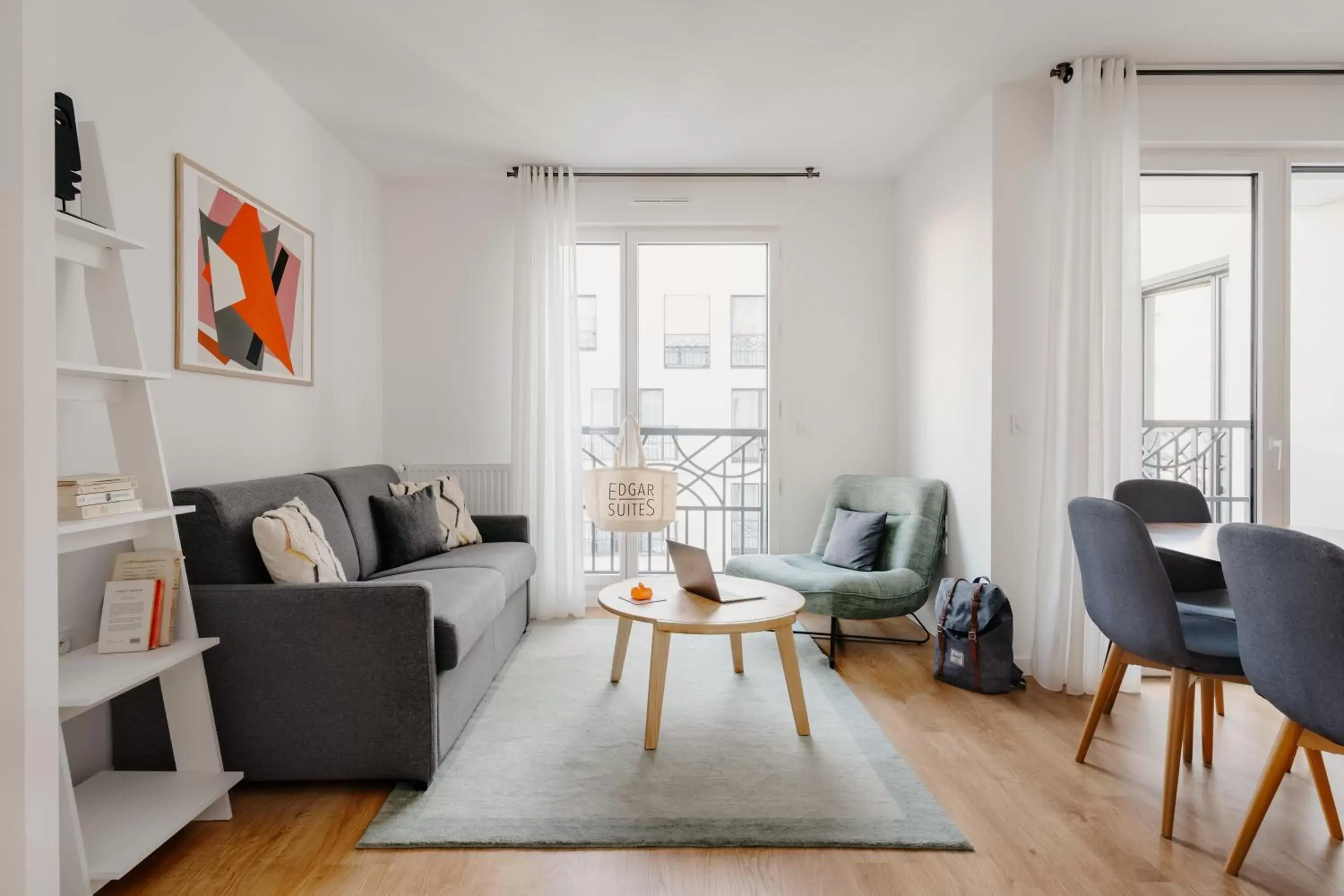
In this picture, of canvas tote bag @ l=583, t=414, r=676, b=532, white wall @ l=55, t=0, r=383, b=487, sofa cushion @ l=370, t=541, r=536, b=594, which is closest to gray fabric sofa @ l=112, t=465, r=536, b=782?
white wall @ l=55, t=0, r=383, b=487

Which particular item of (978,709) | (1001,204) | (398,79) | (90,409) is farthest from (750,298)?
(90,409)

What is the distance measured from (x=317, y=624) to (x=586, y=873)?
105 cm

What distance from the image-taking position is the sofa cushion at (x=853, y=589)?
327 cm

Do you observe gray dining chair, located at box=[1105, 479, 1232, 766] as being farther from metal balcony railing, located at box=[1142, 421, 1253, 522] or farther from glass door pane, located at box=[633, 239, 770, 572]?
glass door pane, located at box=[633, 239, 770, 572]

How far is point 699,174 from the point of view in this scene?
4.30 meters

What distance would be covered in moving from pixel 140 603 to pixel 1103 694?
2.90 metres

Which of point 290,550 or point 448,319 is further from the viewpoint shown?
point 448,319

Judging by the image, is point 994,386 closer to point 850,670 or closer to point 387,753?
point 850,670

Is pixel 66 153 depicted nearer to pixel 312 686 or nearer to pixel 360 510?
pixel 312 686

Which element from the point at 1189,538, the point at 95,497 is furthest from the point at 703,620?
the point at 95,497

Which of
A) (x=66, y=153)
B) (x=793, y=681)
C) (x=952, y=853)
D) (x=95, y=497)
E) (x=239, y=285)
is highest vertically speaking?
(x=66, y=153)

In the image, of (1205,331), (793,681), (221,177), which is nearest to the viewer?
(793,681)

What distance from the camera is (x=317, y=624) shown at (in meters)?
2.10

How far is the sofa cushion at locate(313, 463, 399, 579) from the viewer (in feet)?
10.0
